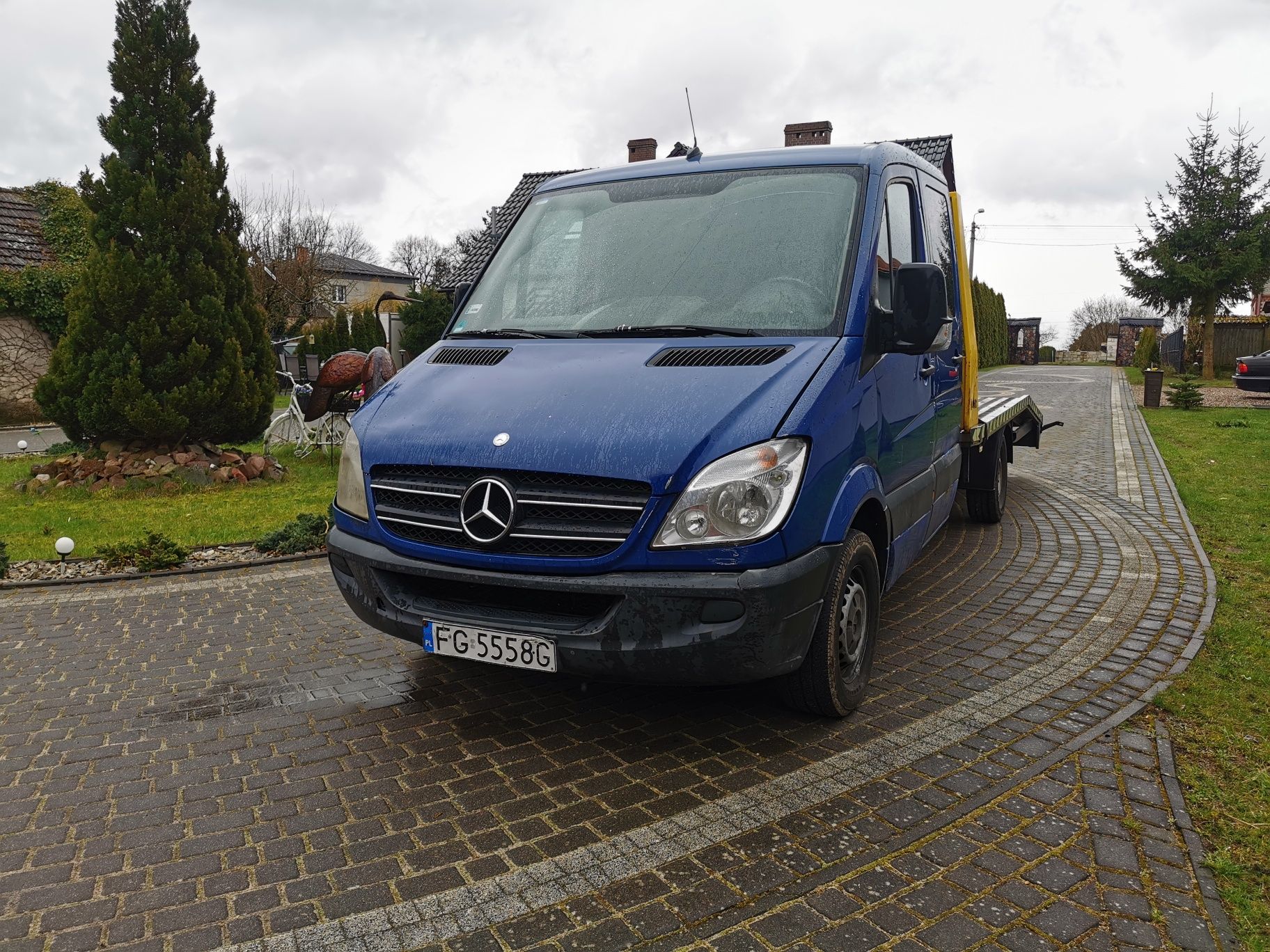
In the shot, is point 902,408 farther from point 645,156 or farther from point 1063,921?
point 645,156

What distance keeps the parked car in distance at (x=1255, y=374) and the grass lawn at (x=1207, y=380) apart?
4.28 meters

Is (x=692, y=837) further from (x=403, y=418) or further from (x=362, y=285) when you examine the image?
(x=362, y=285)

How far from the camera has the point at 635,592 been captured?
10.8 ft

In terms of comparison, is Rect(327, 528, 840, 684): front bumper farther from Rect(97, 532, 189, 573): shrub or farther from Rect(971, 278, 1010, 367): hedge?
Rect(971, 278, 1010, 367): hedge

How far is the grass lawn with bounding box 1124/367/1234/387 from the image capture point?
30.8m

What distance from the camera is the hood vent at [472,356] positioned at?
4254mm

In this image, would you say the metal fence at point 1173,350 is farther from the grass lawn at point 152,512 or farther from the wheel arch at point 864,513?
the wheel arch at point 864,513

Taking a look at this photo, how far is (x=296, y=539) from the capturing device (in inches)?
295

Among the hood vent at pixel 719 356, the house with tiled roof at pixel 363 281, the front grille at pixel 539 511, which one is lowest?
the front grille at pixel 539 511

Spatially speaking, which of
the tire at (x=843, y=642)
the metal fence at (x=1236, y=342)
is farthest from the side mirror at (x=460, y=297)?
the metal fence at (x=1236, y=342)

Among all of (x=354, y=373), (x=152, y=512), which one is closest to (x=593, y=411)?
(x=152, y=512)

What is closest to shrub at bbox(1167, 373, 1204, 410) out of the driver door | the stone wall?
the driver door

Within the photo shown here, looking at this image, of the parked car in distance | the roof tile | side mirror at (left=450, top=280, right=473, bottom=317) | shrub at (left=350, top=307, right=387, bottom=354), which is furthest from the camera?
shrub at (left=350, top=307, right=387, bottom=354)

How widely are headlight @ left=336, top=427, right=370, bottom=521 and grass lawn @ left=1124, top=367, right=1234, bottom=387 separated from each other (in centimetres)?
3109
